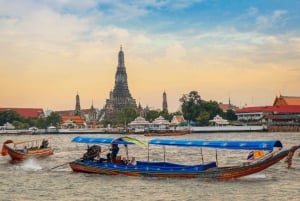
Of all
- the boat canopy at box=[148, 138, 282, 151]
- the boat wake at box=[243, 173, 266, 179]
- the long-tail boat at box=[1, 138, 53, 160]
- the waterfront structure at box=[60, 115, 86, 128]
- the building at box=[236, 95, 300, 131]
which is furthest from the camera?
the waterfront structure at box=[60, 115, 86, 128]

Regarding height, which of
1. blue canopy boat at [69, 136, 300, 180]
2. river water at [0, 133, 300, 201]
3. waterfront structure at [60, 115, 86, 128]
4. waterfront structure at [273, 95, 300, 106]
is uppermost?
waterfront structure at [273, 95, 300, 106]

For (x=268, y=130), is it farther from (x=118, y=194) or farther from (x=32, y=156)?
(x=118, y=194)

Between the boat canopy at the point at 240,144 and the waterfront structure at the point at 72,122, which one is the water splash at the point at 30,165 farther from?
the waterfront structure at the point at 72,122

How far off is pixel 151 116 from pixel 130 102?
3699 centimetres

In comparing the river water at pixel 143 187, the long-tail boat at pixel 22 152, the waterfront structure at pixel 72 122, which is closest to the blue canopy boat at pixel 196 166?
the river water at pixel 143 187

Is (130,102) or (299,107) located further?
(130,102)

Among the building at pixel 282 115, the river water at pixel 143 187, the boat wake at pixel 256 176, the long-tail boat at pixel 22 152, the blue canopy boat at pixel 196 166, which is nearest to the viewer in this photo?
the river water at pixel 143 187

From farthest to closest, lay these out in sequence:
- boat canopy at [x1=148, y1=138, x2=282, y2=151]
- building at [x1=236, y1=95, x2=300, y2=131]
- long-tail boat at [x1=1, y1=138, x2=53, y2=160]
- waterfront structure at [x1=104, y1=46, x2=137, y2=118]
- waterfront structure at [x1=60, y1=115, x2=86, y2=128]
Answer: waterfront structure at [x1=104, y1=46, x2=137, y2=118], waterfront structure at [x1=60, y1=115, x2=86, y2=128], building at [x1=236, y1=95, x2=300, y2=131], long-tail boat at [x1=1, y1=138, x2=53, y2=160], boat canopy at [x1=148, y1=138, x2=282, y2=151]

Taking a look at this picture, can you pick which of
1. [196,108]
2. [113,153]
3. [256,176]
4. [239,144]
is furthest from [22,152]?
[196,108]

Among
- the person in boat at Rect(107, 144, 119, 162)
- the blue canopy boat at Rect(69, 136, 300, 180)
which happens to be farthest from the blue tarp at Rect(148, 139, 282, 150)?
the person in boat at Rect(107, 144, 119, 162)

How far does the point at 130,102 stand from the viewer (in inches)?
7712

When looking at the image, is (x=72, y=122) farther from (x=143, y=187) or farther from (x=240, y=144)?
(x=143, y=187)

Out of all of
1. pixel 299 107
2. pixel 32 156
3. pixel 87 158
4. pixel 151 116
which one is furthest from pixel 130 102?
pixel 87 158

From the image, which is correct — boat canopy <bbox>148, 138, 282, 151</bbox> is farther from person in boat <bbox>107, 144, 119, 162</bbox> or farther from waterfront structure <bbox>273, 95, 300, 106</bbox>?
waterfront structure <bbox>273, 95, 300, 106</bbox>
